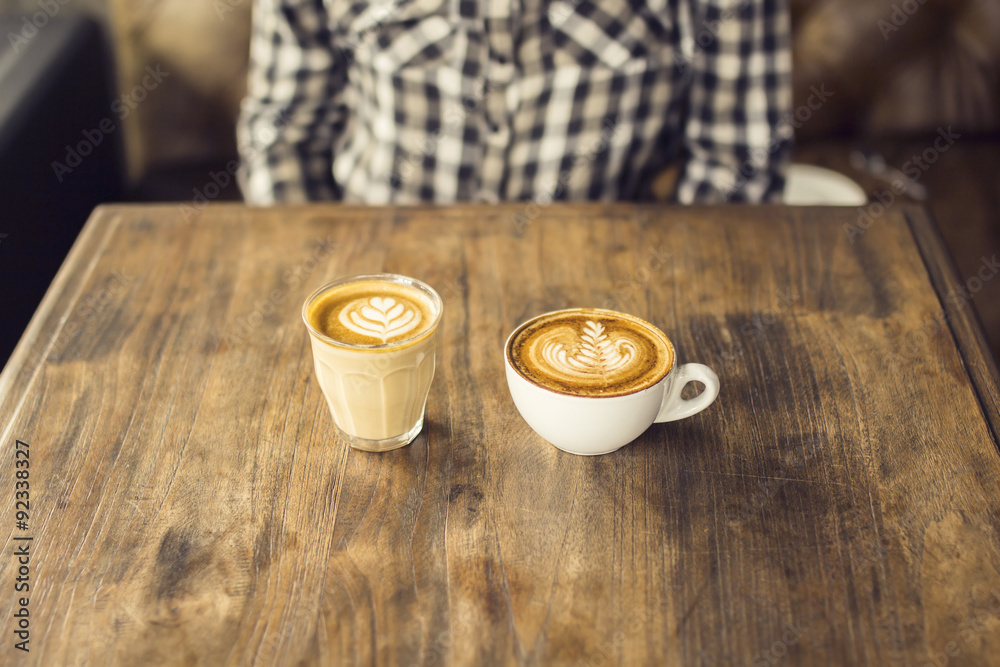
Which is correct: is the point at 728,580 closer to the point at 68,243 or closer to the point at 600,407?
the point at 600,407

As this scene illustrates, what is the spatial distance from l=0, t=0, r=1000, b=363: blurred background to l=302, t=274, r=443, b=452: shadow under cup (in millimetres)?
1153

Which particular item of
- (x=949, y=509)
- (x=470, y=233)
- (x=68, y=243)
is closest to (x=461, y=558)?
(x=949, y=509)

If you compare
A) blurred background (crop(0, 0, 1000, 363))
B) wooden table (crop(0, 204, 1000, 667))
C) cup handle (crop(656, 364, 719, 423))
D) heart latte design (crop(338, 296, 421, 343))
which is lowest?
blurred background (crop(0, 0, 1000, 363))

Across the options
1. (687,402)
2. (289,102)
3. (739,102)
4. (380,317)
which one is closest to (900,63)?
(739,102)

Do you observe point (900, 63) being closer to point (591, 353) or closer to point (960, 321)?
point (960, 321)

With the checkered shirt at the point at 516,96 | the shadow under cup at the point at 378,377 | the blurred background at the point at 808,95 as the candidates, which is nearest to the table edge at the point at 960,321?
the checkered shirt at the point at 516,96

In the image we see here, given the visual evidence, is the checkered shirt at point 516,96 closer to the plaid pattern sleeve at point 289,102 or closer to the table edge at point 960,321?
the plaid pattern sleeve at point 289,102

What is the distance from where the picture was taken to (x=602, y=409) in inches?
24.8

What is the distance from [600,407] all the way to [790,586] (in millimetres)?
195

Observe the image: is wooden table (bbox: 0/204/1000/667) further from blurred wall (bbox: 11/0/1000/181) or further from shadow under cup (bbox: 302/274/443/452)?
blurred wall (bbox: 11/0/1000/181)

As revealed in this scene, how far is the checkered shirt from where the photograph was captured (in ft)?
4.32

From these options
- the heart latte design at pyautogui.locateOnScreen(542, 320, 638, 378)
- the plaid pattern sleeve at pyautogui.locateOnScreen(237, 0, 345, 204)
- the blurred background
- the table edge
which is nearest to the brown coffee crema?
the heart latte design at pyautogui.locateOnScreen(542, 320, 638, 378)

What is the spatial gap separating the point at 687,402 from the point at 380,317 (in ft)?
0.95

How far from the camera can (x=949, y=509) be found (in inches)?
25.0
